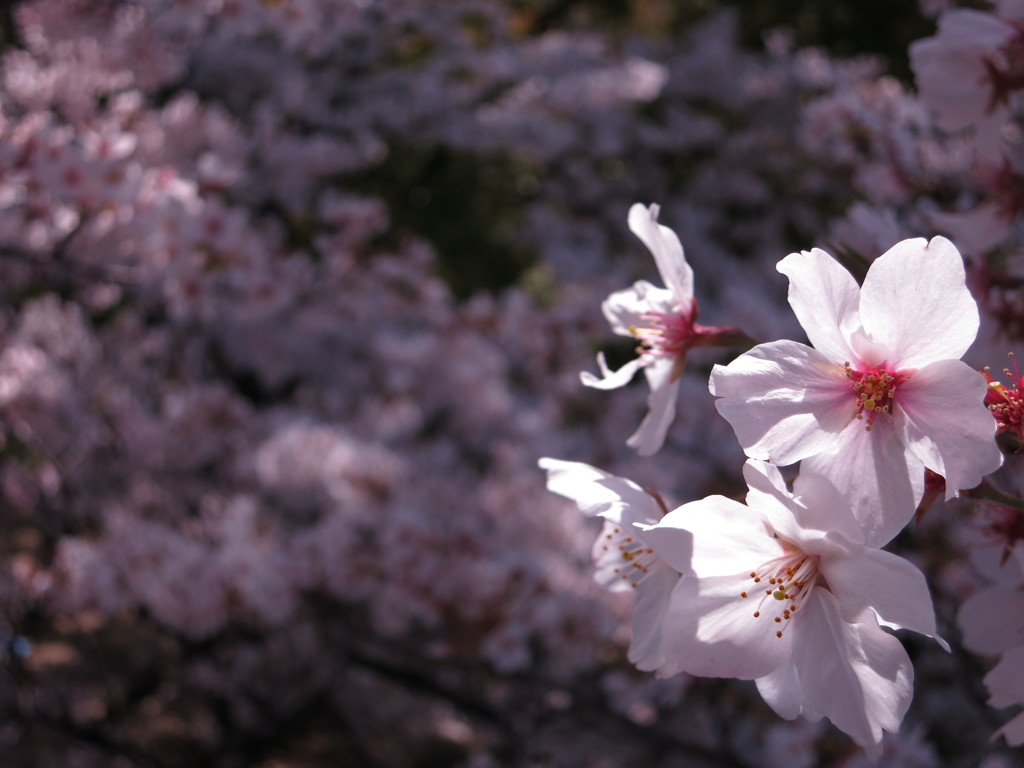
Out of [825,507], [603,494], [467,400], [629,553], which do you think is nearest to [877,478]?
[825,507]

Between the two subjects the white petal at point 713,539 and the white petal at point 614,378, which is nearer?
the white petal at point 713,539

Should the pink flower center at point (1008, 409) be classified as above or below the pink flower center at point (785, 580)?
above

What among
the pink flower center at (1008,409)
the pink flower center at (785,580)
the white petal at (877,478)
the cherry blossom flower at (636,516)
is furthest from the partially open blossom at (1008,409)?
the cherry blossom flower at (636,516)

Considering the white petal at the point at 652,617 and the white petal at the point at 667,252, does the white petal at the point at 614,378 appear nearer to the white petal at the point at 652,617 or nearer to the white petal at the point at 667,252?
the white petal at the point at 667,252

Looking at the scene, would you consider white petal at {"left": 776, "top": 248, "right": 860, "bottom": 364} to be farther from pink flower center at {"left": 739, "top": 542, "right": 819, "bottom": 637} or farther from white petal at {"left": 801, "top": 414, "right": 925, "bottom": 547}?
pink flower center at {"left": 739, "top": 542, "right": 819, "bottom": 637}

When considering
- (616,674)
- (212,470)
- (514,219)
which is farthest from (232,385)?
(514,219)

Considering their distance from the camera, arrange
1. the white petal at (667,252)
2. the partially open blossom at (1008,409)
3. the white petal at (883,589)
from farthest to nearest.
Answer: the white petal at (667,252)
the partially open blossom at (1008,409)
the white petal at (883,589)

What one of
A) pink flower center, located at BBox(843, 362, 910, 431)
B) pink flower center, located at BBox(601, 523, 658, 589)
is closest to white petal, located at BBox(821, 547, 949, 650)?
pink flower center, located at BBox(843, 362, 910, 431)
